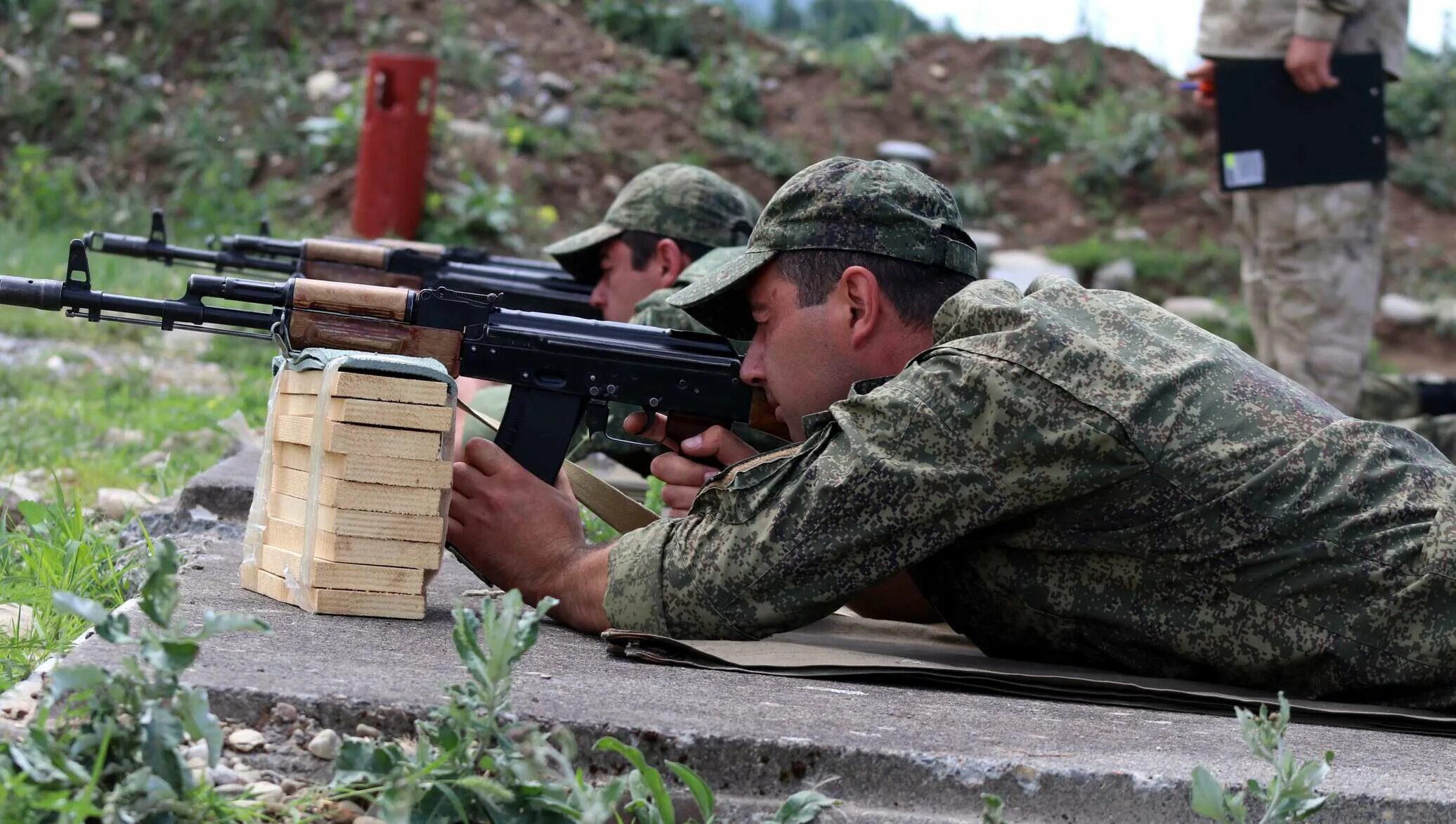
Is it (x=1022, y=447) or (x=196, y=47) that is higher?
(x=196, y=47)

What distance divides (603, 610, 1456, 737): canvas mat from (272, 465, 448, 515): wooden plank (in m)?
0.40

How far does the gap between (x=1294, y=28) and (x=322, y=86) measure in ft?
25.2

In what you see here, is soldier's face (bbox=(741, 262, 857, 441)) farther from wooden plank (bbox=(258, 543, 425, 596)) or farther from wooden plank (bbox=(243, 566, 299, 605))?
wooden plank (bbox=(243, 566, 299, 605))

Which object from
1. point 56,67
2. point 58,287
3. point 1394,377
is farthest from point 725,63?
point 58,287

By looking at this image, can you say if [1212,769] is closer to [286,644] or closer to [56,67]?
[286,644]

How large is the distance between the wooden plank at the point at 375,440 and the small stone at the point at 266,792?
0.84 m

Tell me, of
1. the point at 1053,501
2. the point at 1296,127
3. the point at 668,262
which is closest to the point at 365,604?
the point at 1053,501

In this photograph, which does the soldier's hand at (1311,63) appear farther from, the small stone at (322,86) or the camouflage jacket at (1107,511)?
the small stone at (322,86)

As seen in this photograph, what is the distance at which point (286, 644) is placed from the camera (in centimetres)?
254

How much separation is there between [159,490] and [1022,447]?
3092 mm

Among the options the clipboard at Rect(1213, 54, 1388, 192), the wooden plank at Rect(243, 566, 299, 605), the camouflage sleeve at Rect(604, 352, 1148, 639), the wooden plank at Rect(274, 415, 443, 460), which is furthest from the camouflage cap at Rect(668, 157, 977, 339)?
the clipboard at Rect(1213, 54, 1388, 192)

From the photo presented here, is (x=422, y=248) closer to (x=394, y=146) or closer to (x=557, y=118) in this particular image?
(x=394, y=146)

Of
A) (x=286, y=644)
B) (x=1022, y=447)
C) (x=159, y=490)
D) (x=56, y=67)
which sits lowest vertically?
(x=159, y=490)

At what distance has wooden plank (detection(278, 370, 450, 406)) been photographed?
2.80 metres
